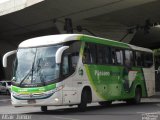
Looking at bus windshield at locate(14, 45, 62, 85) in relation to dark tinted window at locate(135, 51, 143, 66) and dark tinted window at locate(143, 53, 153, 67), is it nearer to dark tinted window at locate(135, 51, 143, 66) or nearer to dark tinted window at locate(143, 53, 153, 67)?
dark tinted window at locate(135, 51, 143, 66)

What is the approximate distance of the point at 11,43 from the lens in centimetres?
6172

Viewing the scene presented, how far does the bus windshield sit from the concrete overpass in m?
20.0

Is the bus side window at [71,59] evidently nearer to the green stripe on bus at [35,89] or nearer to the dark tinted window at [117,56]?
the green stripe on bus at [35,89]

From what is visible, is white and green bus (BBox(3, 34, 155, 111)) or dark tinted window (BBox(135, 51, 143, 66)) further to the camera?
dark tinted window (BBox(135, 51, 143, 66))

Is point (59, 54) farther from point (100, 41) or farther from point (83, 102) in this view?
point (100, 41)

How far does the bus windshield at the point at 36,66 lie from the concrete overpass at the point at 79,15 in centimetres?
1998

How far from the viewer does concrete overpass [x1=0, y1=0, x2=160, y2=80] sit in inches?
1512

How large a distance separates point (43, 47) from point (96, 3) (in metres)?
21.0

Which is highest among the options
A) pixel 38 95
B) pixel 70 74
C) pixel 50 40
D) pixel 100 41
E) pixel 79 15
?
pixel 79 15

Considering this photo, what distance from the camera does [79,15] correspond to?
42.4 meters

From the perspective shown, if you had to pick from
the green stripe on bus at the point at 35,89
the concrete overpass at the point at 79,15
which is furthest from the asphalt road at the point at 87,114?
the concrete overpass at the point at 79,15

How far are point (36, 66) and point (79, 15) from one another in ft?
84.6

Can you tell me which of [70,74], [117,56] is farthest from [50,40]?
[117,56]

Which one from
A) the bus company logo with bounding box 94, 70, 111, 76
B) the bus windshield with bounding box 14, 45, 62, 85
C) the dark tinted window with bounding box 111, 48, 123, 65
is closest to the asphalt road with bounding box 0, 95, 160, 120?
the bus windshield with bounding box 14, 45, 62, 85
